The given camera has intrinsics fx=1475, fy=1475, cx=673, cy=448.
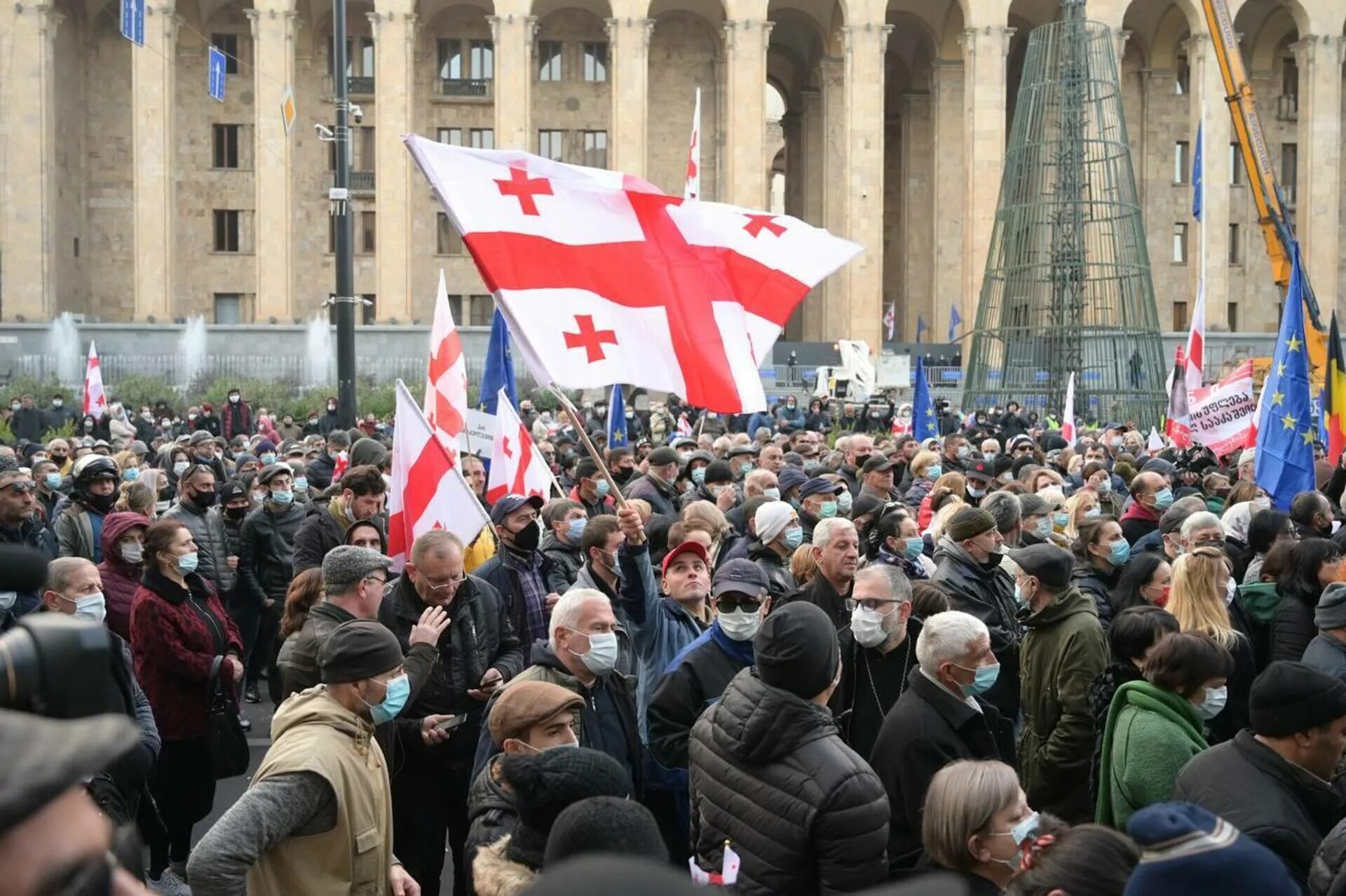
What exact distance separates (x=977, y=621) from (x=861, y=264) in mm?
43457

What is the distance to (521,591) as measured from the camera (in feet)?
23.3

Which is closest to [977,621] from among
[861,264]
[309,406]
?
[309,406]

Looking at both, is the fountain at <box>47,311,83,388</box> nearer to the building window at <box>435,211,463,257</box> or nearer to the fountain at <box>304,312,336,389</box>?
the fountain at <box>304,312,336,389</box>

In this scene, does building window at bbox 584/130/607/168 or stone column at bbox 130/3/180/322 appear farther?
building window at bbox 584/130/607/168

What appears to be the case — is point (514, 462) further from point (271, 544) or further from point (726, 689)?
point (726, 689)

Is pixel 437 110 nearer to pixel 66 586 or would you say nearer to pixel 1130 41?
pixel 1130 41

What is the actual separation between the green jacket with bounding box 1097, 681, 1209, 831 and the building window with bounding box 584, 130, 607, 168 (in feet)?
155

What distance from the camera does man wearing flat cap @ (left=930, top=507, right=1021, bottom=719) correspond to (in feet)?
23.0

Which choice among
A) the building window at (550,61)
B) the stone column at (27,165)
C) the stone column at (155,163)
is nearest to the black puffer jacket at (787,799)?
the stone column at (27,165)

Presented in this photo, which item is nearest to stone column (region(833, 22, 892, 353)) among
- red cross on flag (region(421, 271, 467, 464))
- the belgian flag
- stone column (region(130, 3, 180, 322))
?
stone column (region(130, 3, 180, 322))

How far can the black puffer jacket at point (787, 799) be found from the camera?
382cm

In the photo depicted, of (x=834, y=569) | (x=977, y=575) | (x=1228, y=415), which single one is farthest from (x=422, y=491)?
(x=1228, y=415)

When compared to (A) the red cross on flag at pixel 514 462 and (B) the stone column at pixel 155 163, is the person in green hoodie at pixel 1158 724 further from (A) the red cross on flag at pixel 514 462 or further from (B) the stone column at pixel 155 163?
(B) the stone column at pixel 155 163

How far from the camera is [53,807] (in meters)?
1.57
